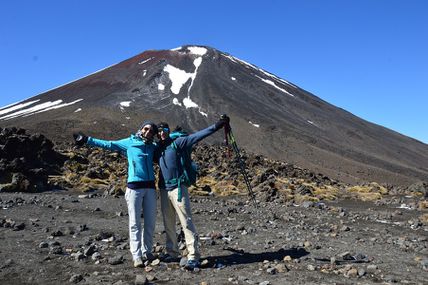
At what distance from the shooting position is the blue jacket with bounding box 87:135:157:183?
8008 mm

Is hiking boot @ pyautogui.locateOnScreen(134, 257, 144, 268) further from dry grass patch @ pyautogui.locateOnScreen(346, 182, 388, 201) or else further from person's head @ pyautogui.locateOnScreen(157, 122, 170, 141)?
dry grass patch @ pyautogui.locateOnScreen(346, 182, 388, 201)

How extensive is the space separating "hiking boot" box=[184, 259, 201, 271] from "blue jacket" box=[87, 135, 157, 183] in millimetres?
1567

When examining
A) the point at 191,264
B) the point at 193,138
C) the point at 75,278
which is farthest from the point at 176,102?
the point at 75,278

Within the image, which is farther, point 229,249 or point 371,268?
point 229,249

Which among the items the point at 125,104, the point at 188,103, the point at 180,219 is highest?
the point at 188,103

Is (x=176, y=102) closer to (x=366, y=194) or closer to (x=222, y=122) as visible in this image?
(x=366, y=194)

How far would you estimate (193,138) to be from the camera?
7781mm

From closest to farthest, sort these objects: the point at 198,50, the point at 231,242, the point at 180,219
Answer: the point at 180,219 → the point at 231,242 → the point at 198,50

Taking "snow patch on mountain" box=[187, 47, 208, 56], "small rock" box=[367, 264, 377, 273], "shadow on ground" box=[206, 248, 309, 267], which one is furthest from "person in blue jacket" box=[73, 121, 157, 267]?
"snow patch on mountain" box=[187, 47, 208, 56]

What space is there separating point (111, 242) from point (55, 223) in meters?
3.12

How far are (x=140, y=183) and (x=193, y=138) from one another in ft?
4.02

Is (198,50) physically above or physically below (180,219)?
above

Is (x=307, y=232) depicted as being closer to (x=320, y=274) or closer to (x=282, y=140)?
(x=320, y=274)

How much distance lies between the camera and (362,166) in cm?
6906
